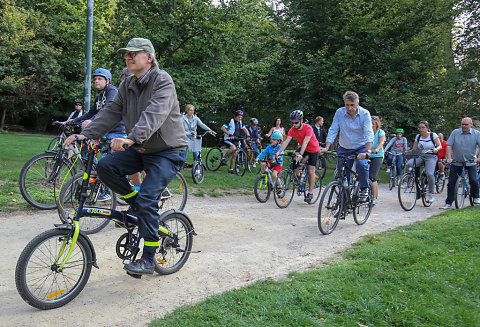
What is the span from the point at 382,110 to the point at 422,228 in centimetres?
1071

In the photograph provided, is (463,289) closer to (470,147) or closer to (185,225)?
(185,225)

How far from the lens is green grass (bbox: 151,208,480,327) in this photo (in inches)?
127

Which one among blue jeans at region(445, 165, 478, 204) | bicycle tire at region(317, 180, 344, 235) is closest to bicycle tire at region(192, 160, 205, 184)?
bicycle tire at region(317, 180, 344, 235)

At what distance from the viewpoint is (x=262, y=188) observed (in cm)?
884

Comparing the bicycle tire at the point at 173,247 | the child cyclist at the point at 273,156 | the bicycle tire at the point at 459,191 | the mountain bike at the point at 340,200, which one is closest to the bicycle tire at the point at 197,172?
the child cyclist at the point at 273,156

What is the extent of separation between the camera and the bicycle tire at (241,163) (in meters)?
13.1

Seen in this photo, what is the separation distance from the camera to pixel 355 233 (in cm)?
650

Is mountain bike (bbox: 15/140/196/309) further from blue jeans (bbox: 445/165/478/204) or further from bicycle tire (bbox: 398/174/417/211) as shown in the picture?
blue jeans (bbox: 445/165/478/204)

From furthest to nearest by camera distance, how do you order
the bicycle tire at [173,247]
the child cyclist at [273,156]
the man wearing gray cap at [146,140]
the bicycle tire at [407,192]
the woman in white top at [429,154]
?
the woman in white top at [429,154]
the bicycle tire at [407,192]
the child cyclist at [273,156]
the bicycle tire at [173,247]
the man wearing gray cap at [146,140]

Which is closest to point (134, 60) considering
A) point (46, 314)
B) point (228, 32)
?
point (46, 314)

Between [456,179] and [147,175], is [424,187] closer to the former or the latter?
[456,179]

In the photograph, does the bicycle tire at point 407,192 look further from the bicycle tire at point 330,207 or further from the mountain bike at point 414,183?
the bicycle tire at point 330,207

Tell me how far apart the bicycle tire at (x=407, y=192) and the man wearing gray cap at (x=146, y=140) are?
22.8ft

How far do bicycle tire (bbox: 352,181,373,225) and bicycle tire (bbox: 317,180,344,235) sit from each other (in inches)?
14.5
